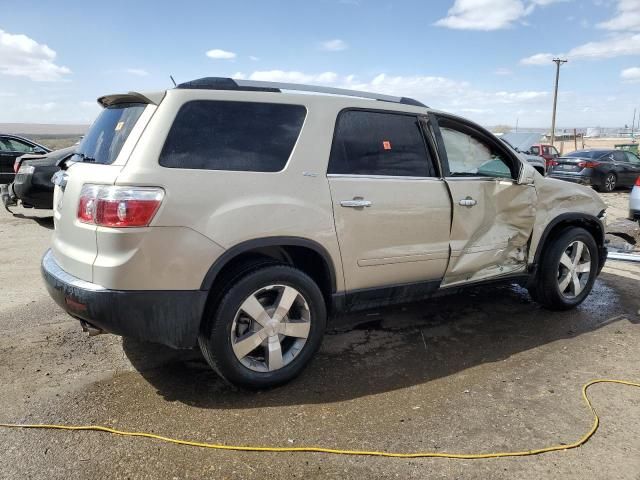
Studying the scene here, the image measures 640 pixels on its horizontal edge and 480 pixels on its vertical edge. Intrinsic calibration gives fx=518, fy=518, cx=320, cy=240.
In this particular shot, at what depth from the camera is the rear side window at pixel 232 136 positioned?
9.73ft

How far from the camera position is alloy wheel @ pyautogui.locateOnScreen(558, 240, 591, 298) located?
4918 mm

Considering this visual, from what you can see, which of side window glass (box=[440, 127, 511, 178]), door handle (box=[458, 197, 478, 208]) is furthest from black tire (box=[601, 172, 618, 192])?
door handle (box=[458, 197, 478, 208])

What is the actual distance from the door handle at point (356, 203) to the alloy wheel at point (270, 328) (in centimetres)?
66

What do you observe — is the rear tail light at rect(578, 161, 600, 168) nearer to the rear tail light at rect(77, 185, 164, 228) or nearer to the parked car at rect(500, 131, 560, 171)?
the parked car at rect(500, 131, 560, 171)

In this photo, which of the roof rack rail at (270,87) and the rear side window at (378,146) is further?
the rear side window at (378,146)

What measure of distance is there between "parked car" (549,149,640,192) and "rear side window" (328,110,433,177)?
14760 millimetres

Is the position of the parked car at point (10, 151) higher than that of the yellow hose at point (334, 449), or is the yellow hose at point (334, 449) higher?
the parked car at point (10, 151)

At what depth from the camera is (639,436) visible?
9.50 feet

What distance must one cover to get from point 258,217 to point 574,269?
134 inches

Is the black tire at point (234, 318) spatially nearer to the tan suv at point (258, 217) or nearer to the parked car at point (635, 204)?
the tan suv at point (258, 217)

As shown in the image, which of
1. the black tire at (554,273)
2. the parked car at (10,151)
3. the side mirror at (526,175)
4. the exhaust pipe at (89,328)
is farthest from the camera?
the parked car at (10,151)

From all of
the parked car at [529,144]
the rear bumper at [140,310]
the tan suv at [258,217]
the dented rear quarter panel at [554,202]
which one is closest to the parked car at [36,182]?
the tan suv at [258,217]

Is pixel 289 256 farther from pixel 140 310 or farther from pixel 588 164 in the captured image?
pixel 588 164

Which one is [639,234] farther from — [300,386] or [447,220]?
[300,386]
